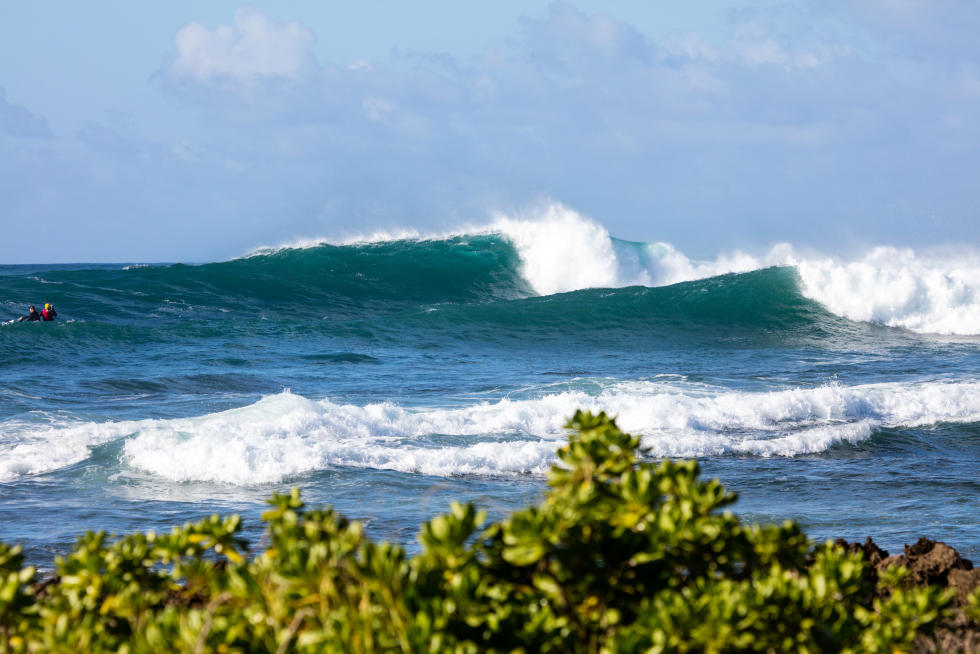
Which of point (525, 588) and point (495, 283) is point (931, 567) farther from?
point (495, 283)

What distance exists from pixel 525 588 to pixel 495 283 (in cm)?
3103

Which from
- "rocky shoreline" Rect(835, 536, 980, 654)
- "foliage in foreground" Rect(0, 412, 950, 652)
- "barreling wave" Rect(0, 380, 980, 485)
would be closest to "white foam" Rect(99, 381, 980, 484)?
"barreling wave" Rect(0, 380, 980, 485)

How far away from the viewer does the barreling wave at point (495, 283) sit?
2841 centimetres

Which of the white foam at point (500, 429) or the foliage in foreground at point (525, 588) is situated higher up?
the foliage in foreground at point (525, 588)

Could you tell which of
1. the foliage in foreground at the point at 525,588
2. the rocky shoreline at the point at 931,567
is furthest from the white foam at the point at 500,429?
the foliage in foreground at the point at 525,588

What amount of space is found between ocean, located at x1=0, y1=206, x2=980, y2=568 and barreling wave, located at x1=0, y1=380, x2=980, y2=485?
5 cm

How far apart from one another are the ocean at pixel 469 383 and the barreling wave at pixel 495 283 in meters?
0.11

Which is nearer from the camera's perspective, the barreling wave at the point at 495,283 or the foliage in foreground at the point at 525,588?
the foliage in foreground at the point at 525,588

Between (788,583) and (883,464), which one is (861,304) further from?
(788,583)

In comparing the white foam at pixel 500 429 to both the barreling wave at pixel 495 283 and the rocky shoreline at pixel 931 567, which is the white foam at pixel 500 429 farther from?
the barreling wave at pixel 495 283

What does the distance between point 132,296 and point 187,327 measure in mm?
6078

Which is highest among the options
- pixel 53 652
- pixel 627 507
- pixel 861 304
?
pixel 861 304

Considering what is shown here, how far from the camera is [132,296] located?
28.7 metres

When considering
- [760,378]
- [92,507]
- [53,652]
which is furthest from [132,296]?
[53,652]
